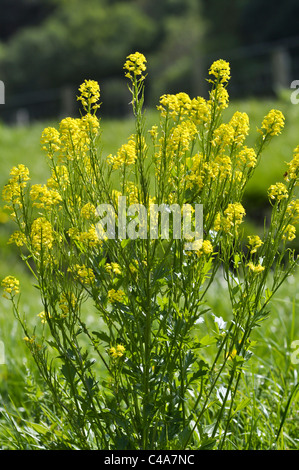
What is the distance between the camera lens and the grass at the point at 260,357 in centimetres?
196

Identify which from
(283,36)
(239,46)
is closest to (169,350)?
(283,36)

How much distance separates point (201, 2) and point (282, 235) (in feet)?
98.2

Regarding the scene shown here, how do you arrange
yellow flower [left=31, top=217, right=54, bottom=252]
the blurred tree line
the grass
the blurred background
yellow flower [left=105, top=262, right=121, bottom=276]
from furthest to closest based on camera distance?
the blurred tree line < the blurred background < the grass < yellow flower [left=31, top=217, right=54, bottom=252] < yellow flower [left=105, top=262, right=121, bottom=276]

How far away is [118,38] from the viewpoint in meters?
26.5

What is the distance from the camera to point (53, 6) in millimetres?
30812

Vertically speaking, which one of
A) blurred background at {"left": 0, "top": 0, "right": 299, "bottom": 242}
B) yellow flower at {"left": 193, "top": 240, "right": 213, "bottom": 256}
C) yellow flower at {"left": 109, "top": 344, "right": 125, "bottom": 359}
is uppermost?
blurred background at {"left": 0, "top": 0, "right": 299, "bottom": 242}

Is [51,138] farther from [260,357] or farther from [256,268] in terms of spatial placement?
[260,357]

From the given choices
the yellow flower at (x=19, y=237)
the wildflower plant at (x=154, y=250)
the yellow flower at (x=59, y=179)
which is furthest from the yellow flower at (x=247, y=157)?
the yellow flower at (x=19, y=237)

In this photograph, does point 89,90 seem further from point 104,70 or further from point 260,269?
point 104,70

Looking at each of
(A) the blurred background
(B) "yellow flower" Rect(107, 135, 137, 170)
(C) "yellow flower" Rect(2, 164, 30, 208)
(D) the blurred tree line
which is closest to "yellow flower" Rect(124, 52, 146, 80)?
(B) "yellow flower" Rect(107, 135, 137, 170)

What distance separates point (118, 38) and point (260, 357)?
1011 inches

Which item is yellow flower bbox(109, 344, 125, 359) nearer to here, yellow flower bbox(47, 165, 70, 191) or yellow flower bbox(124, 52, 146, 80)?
yellow flower bbox(47, 165, 70, 191)

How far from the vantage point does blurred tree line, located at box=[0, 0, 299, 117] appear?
951 inches

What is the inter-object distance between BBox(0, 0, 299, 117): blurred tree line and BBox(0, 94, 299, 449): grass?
54.0 feet
